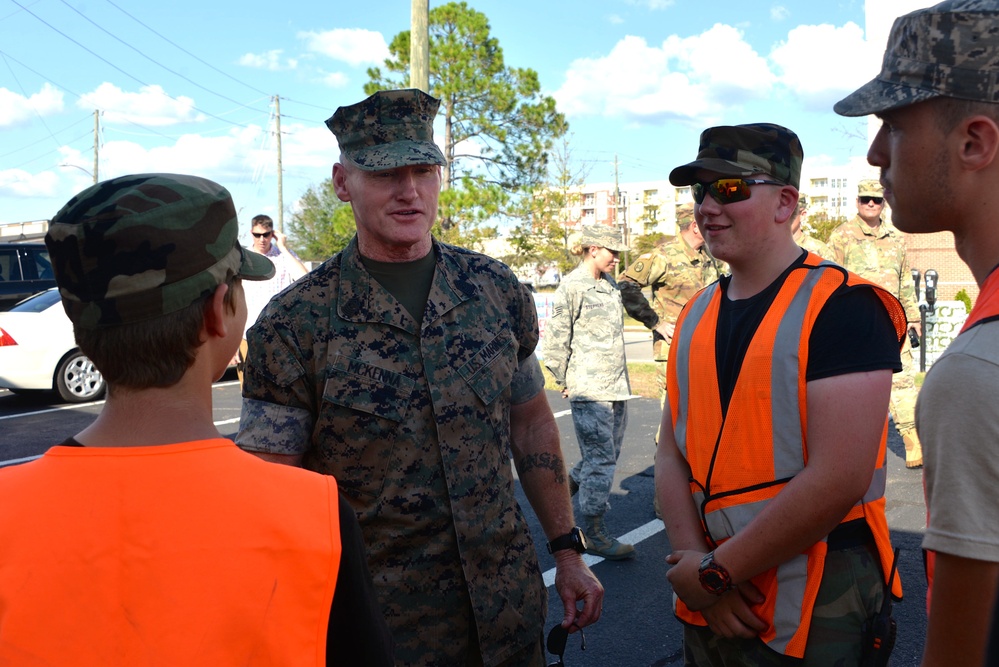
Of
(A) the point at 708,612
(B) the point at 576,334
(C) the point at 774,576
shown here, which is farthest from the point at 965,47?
(B) the point at 576,334

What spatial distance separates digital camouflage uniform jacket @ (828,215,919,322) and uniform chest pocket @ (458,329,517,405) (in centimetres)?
576

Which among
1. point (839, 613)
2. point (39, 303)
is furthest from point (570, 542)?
point (39, 303)

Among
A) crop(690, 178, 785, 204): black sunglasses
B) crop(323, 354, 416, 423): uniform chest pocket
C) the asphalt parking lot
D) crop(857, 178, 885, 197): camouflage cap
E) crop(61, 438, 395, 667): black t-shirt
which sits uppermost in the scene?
crop(857, 178, 885, 197): camouflage cap

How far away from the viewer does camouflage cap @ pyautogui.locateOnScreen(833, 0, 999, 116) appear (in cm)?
144

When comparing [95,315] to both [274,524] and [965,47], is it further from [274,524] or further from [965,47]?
[965,47]

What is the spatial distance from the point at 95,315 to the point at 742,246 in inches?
69.4

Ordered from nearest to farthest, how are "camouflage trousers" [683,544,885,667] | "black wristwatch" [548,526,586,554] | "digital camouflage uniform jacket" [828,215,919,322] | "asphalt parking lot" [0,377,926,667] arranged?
"camouflage trousers" [683,544,885,667], "black wristwatch" [548,526,586,554], "asphalt parking lot" [0,377,926,667], "digital camouflage uniform jacket" [828,215,919,322]

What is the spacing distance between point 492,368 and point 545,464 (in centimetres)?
38

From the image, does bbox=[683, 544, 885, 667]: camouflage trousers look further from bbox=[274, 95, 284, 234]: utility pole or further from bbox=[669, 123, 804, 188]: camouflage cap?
bbox=[274, 95, 284, 234]: utility pole

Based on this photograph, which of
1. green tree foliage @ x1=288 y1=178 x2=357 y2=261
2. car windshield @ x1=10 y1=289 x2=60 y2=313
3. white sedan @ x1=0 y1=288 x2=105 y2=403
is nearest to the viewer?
white sedan @ x1=0 y1=288 x2=105 y2=403

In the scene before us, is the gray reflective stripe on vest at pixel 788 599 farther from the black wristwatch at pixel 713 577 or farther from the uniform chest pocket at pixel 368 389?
the uniform chest pocket at pixel 368 389

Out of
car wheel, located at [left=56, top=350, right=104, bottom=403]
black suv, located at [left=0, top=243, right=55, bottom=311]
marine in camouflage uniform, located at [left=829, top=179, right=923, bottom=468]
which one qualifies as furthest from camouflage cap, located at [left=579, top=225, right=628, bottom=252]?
black suv, located at [left=0, top=243, right=55, bottom=311]

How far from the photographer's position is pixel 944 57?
1483 millimetres

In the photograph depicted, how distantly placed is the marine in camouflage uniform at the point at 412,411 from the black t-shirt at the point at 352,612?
0.89 meters
